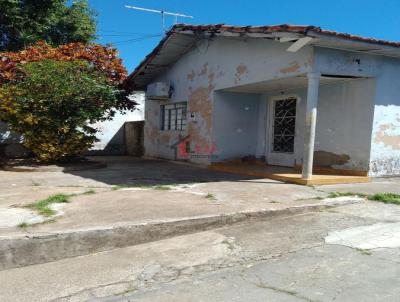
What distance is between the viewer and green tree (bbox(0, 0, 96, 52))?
15469 millimetres

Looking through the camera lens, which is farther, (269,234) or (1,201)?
(1,201)

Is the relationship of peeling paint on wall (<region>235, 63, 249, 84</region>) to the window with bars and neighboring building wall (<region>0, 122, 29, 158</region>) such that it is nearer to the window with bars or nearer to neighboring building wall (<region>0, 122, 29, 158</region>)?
the window with bars

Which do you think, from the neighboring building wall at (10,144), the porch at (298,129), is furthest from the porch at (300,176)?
the neighboring building wall at (10,144)

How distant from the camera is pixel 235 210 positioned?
5.29 metres

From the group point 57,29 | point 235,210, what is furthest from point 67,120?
point 57,29

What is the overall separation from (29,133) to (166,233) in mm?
6629

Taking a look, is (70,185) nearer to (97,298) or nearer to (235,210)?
(235,210)

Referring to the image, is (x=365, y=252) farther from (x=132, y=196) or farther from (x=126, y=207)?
(x=132, y=196)

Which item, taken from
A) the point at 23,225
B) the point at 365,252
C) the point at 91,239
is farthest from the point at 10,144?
the point at 365,252

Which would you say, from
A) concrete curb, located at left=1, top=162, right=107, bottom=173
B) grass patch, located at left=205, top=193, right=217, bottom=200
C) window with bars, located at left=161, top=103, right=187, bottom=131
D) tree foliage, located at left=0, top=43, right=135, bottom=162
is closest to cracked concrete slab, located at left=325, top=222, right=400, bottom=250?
grass patch, located at left=205, top=193, right=217, bottom=200

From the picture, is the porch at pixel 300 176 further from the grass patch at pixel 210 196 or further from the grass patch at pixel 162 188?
the grass patch at pixel 162 188

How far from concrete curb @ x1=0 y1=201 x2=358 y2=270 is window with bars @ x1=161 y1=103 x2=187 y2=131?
7.68 m

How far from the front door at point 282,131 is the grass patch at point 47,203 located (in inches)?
238

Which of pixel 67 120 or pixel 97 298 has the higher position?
pixel 67 120
